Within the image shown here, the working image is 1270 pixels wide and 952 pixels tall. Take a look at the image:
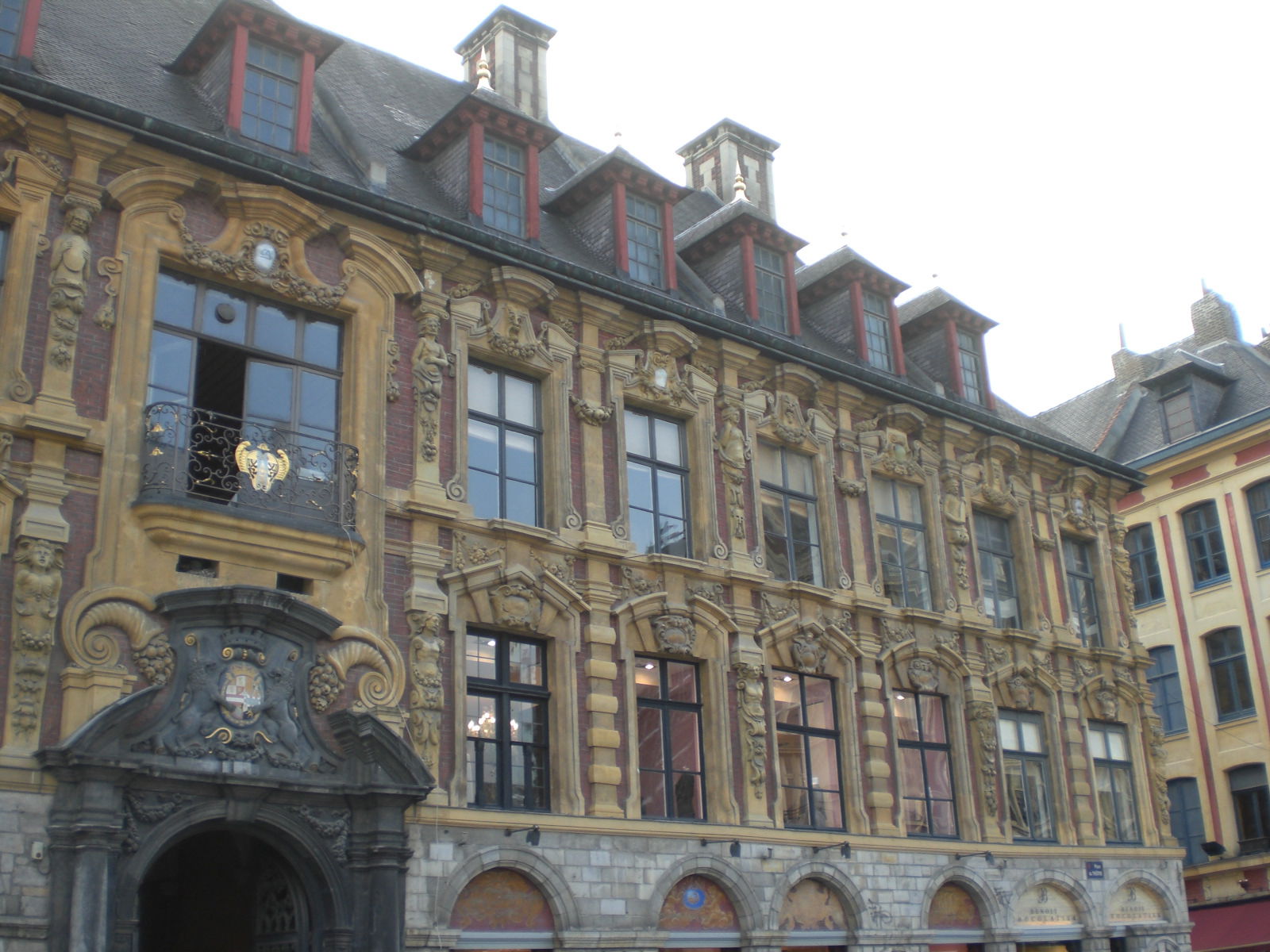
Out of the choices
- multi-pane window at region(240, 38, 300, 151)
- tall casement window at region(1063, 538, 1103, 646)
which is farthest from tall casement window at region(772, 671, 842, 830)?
multi-pane window at region(240, 38, 300, 151)

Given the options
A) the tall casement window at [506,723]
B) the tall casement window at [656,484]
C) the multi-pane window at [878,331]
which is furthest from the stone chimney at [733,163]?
the tall casement window at [506,723]

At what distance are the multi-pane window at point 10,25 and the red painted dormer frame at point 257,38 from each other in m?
2.26

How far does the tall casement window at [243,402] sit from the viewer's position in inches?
537

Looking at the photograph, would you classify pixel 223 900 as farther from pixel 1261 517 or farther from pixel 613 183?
pixel 1261 517

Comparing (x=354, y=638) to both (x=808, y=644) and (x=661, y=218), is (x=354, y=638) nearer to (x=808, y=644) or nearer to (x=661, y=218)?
(x=808, y=644)

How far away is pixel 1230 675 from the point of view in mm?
30781

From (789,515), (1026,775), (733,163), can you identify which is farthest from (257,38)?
(1026,775)

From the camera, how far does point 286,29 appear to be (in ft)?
53.5

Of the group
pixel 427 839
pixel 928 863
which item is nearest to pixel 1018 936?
pixel 928 863

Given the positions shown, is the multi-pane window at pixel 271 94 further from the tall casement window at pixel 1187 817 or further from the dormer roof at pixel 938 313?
the tall casement window at pixel 1187 817

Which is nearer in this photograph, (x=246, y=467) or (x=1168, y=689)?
(x=246, y=467)

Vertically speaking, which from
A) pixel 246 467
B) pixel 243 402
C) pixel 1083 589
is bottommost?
pixel 246 467

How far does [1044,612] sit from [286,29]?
14687mm

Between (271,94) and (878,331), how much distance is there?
35.5 feet
